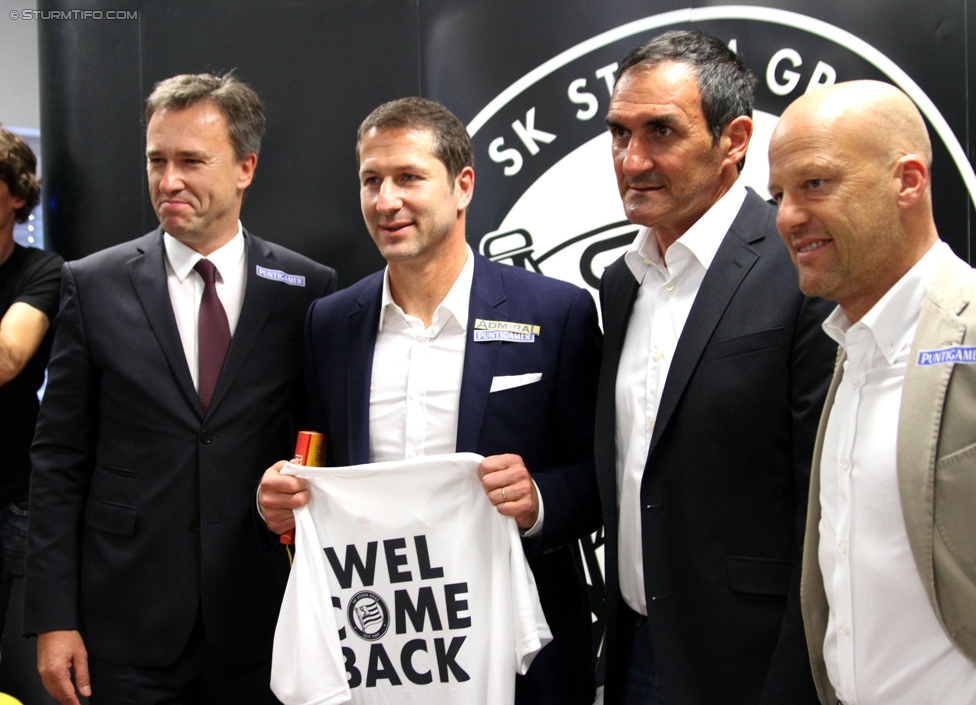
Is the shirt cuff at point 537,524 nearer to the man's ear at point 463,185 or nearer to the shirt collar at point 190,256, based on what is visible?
the man's ear at point 463,185

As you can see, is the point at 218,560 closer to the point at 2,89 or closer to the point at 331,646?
the point at 331,646

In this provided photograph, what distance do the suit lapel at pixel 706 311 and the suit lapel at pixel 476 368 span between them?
1.63 feet

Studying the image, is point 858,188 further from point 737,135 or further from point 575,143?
point 575,143

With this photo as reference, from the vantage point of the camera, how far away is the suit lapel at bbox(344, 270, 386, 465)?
2.36 meters

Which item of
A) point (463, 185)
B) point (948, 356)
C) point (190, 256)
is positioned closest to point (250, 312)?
point (190, 256)

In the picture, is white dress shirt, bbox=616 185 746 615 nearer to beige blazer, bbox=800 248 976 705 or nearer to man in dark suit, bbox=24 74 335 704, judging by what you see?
beige blazer, bbox=800 248 976 705

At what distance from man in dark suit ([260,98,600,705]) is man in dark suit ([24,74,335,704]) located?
→ 26cm

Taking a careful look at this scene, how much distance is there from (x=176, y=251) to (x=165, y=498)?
→ 71 cm

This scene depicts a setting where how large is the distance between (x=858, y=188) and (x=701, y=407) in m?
0.57

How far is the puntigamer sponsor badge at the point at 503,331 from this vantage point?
2.37m

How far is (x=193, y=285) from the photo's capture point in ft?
8.73

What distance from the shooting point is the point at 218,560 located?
98.7 inches

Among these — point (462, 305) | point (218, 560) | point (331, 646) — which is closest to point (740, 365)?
point (462, 305)

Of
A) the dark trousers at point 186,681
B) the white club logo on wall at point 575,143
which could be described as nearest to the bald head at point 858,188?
the white club logo on wall at point 575,143
